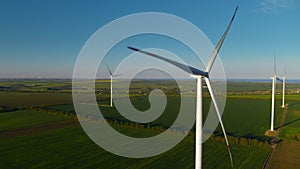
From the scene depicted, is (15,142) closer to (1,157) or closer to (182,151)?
(1,157)

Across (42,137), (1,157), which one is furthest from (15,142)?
(1,157)

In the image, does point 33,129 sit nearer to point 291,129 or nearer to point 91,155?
point 91,155

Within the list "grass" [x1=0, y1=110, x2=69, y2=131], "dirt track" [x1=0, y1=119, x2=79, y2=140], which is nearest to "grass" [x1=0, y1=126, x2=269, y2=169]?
"dirt track" [x1=0, y1=119, x2=79, y2=140]

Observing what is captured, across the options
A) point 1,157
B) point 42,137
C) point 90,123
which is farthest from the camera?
point 90,123

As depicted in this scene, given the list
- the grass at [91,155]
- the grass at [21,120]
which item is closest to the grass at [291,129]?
the grass at [91,155]

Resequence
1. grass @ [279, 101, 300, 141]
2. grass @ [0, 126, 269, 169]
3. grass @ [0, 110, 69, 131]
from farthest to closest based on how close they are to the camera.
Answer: grass @ [0, 110, 69, 131] < grass @ [279, 101, 300, 141] < grass @ [0, 126, 269, 169]

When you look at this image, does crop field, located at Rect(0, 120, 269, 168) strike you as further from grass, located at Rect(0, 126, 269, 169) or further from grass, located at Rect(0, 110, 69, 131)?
grass, located at Rect(0, 110, 69, 131)
